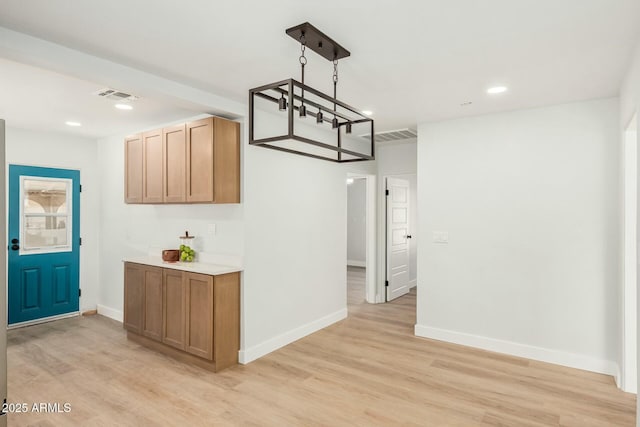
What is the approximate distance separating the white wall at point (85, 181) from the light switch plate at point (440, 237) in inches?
184

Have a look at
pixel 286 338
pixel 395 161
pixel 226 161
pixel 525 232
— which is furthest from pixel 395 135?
pixel 286 338

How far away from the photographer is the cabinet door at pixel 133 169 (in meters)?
4.16

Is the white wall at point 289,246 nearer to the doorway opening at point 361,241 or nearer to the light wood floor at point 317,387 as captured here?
the light wood floor at point 317,387

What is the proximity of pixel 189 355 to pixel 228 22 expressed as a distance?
293 cm

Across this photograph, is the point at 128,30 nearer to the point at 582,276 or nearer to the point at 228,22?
the point at 228,22

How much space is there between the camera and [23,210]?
15.2 ft

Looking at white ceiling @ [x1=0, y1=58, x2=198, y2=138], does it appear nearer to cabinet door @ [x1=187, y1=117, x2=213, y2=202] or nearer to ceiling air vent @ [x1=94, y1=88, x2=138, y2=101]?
ceiling air vent @ [x1=94, y1=88, x2=138, y2=101]

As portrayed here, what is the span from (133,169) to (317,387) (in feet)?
10.2

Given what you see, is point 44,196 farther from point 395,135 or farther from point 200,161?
point 395,135

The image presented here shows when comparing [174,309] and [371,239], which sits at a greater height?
[371,239]

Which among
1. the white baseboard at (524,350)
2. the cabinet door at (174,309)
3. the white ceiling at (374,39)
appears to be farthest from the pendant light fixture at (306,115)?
the white baseboard at (524,350)

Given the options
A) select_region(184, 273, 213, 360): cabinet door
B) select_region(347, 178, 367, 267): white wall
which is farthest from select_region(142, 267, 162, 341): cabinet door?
select_region(347, 178, 367, 267): white wall

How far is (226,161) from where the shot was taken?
139 inches

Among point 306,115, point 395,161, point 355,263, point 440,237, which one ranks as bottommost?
point 355,263
